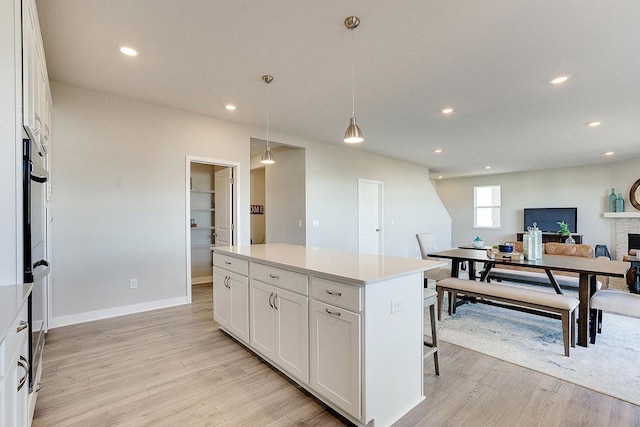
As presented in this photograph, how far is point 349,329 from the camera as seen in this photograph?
170 cm

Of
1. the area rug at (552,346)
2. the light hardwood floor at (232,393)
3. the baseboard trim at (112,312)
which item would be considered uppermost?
the baseboard trim at (112,312)

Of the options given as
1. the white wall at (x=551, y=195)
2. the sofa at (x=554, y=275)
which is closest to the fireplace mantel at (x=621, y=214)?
the white wall at (x=551, y=195)

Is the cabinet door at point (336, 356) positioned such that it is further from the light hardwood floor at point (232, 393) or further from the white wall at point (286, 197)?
the white wall at point (286, 197)

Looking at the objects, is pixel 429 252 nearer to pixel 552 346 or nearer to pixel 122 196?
pixel 552 346

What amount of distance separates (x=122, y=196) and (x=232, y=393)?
2.84 metres

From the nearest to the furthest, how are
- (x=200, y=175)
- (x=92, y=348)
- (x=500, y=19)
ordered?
1. (x=500, y=19)
2. (x=92, y=348)
3. (x=200, y=175)

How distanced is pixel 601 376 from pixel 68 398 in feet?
12.8

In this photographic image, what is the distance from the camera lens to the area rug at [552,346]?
2303 millimetres

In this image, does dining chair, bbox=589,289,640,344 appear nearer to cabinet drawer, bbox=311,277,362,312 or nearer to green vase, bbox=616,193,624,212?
cabinet drawer, bbox=311,277,362,312

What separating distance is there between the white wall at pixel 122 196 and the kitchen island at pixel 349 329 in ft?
7.36

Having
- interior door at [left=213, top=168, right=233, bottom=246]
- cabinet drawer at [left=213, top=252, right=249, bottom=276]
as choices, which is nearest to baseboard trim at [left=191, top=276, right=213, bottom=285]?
interior door at [left=213, top=168, right=233, bottom=246]

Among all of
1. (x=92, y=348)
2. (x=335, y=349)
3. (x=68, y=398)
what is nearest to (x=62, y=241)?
(x=92, y=348)

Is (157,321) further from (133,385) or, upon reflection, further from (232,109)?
(232,109)

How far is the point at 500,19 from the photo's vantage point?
7.23 feet
